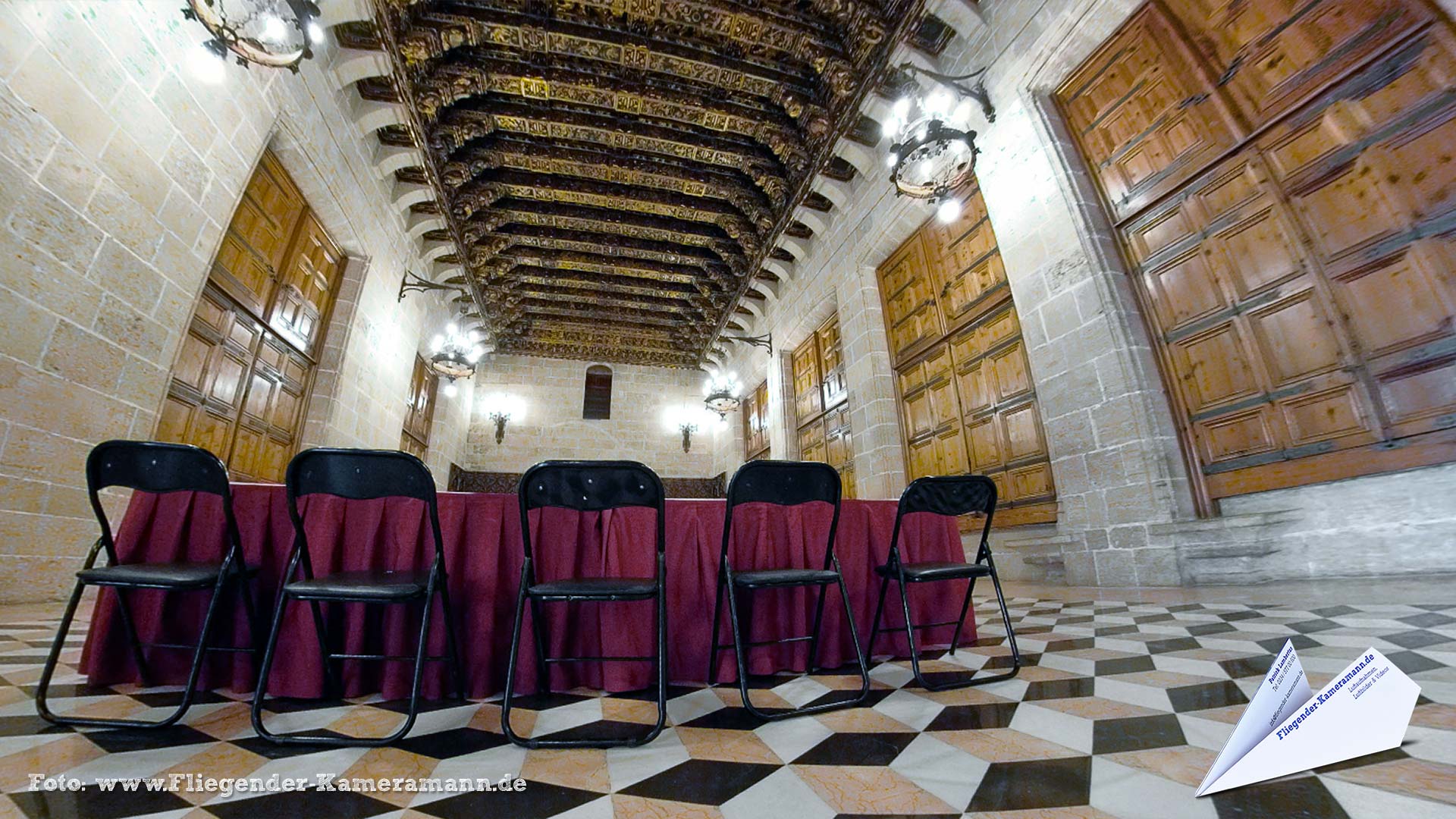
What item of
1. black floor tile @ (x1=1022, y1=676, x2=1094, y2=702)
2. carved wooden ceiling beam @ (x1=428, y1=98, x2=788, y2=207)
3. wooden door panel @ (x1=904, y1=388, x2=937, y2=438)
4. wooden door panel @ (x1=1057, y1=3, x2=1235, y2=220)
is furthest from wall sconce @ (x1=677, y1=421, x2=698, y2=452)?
black floor tile @ (x1=1022, y1=676, x2=1094, y2=702)

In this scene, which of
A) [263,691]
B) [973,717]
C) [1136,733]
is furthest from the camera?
[973,717]

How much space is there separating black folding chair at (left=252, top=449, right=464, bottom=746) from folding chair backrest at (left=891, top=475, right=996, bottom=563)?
1.69 metres

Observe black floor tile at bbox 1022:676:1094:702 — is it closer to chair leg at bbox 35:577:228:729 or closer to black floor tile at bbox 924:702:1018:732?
black floor tile at bbox 924:702:1018:732

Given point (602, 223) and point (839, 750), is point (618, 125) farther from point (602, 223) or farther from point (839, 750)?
point (839, 750)

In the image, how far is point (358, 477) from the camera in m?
1.53

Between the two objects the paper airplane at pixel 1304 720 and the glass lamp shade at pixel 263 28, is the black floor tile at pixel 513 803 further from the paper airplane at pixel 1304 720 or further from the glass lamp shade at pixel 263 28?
the glass lamp shade at pixel 263 28

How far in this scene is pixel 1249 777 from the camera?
2.99ft

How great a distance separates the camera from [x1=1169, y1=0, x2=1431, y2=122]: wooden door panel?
277 cm

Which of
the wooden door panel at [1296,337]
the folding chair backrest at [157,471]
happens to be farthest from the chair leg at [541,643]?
the wooden door panel at [1296,337]

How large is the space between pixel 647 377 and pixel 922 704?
1166 centimetres

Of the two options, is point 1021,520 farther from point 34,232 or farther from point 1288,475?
point 34,232

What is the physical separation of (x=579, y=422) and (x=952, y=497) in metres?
11.1

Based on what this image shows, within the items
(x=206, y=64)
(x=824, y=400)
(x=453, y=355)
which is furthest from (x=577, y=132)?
(x=824, y=400)

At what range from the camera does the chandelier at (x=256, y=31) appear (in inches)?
131
